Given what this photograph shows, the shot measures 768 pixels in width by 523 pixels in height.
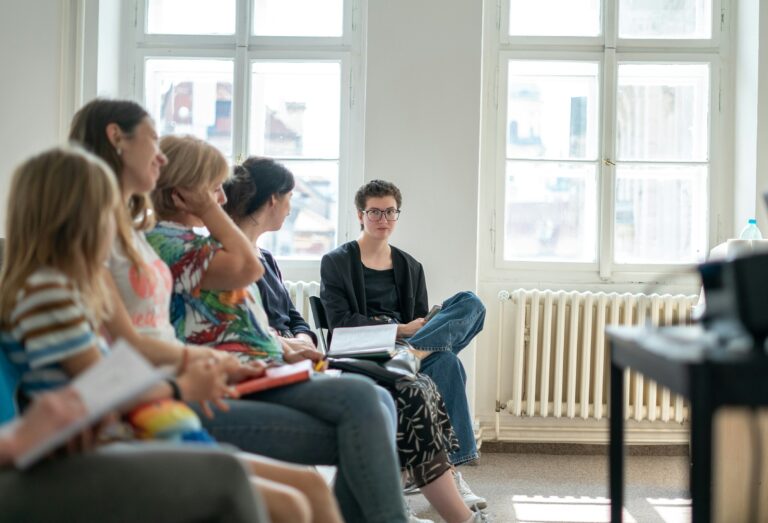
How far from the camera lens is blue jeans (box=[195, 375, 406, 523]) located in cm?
179

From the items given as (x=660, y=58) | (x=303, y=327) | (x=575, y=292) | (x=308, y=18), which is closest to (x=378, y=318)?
(x=303, y=327)

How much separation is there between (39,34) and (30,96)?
0.92ft

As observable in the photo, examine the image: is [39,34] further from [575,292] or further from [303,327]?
[575,292]

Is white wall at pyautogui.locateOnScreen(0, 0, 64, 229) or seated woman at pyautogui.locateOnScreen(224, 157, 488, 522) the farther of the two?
white wall at pyautogui.locateOnScreen(0, 0, 64, 229)

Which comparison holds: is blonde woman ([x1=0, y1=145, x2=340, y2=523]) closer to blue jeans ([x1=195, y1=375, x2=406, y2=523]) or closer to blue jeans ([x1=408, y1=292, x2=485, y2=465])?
blue jeans ([x1=195, y1=375, x2=406, y2=523])

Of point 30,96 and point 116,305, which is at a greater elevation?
point 30,96

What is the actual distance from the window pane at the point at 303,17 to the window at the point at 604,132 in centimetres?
77

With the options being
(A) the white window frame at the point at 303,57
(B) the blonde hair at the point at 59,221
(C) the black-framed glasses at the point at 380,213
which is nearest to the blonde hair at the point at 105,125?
(B) the blonde hair at the point at 59,221

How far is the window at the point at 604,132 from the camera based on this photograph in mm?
4227

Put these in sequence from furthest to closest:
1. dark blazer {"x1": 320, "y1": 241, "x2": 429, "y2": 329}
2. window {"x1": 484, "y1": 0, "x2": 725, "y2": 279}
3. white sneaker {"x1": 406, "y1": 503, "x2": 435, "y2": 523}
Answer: window {"x1": 484, "y1": 0, "x2": 725, "y2": 279} → dark blazer {"x1": 320, "y1": 241, "x2": 429, "y2": 329} → white sneaker {"x1": 406, "y1": 503, "x2": 435, "y2": 523}

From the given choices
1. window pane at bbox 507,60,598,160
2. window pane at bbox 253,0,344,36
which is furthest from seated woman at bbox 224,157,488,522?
window pane at bbox 507,60,598,160

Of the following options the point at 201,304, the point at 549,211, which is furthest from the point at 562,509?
the point at 201,304

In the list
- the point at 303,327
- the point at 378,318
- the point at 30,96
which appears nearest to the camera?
the point at 303,327

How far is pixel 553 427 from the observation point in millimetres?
4168
